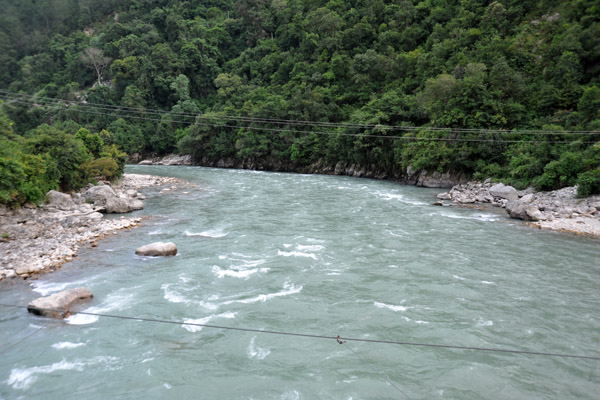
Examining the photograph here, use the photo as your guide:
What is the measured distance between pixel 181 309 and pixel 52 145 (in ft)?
47.1

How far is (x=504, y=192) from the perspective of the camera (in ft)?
59.4

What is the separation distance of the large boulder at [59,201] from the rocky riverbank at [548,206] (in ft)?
59.3

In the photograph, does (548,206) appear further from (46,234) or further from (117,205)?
(46,234)

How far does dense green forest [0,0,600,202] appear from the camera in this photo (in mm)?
19938

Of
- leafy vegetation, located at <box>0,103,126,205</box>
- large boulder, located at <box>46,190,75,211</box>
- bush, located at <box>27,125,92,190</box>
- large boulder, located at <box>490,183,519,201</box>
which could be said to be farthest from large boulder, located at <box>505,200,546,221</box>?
bush, located at <box>27,125,92,190</box>

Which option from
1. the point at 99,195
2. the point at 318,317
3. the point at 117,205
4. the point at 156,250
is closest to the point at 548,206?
the point at 318,317

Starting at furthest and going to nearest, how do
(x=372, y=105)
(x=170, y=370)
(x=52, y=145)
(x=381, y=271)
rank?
(x=372, y=105), (x=52, y=145), (x=381, y=271), (x=170, y=370)

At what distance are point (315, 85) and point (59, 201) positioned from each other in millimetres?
30555

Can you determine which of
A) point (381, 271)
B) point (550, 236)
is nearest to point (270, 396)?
point (381, 271)

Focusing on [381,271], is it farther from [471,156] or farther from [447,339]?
[471,156]

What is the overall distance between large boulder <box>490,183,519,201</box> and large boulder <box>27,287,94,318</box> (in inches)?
733

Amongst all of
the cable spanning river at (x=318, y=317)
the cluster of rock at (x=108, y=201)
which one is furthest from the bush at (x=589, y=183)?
the cluster of rock at (x=108, y=201)

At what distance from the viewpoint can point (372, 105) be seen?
101 feet

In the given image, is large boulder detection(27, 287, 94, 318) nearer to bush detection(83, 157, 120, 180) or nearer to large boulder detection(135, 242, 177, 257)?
large boulder detection(135, 242, 177, 257)
